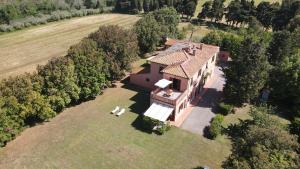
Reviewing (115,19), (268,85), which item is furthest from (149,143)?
(115,19)

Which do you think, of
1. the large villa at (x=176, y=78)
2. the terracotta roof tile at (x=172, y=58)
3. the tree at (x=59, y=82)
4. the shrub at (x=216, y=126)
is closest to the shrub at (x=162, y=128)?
the large villa at (x=176, y=78)

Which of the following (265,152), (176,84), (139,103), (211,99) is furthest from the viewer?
(211,99)

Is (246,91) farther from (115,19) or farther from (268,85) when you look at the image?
(115,19)

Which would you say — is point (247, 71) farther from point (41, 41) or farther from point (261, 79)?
point (41, 41)

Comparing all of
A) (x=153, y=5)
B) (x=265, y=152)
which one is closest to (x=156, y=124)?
(x=265, y=152)

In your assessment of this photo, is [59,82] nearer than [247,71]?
Yes

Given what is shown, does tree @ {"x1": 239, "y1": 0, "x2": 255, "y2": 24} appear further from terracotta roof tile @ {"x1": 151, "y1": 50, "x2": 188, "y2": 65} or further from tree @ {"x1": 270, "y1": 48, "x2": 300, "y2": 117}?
terracotta roof tile @ {"x1": 151, "y1": 50, "x2": 188, "y2": 65}

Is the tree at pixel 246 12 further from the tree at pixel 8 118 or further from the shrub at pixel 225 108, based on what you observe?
the tree at pixel 8 118

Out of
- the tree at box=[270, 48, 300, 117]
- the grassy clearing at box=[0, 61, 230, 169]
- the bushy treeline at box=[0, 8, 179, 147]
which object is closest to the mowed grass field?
the bushy treeline at box=[0, 8, 179, 147]
